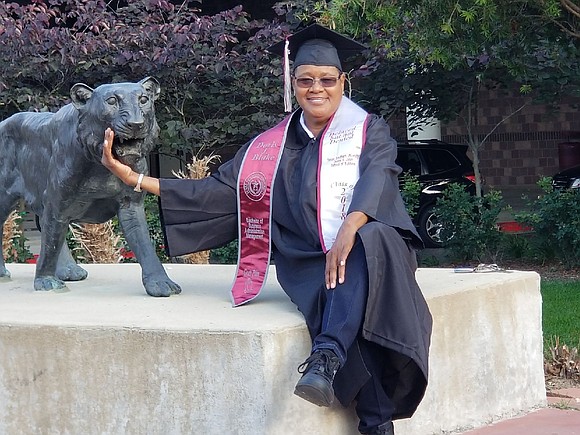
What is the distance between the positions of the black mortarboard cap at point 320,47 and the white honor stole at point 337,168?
261 millimetres

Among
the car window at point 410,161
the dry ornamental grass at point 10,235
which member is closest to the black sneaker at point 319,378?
the dry ornamental grass at point 10,235

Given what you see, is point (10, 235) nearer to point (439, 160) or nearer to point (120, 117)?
point (120, 117)

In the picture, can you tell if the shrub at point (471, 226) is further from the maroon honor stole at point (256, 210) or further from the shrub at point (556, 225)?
the maroon honor stole at point (256, 210)

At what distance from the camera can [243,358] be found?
393cm

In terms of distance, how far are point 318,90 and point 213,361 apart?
4.23 ft

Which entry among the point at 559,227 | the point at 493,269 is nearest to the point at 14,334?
the point at 493,269

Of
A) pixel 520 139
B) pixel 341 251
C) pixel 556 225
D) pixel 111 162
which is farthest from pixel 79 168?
pixel 520 139

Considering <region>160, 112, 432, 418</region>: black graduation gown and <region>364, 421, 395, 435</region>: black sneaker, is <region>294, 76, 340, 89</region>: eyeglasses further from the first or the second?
<region>364, 421, 395, 435</region>: black sneaker

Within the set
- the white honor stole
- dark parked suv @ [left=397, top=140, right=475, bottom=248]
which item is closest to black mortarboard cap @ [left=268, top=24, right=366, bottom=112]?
the white honor stole

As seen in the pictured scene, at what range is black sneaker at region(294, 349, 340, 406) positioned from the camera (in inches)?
143

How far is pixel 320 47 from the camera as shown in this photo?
4465 millimetres

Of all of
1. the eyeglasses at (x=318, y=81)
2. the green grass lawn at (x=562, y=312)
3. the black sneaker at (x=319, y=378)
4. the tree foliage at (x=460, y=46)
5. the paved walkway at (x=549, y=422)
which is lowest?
the paved walkway at (x=549, y=422)

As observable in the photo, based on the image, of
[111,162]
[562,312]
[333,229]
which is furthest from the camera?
[562,312]

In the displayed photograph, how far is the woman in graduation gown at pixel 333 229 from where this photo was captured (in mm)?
3918
